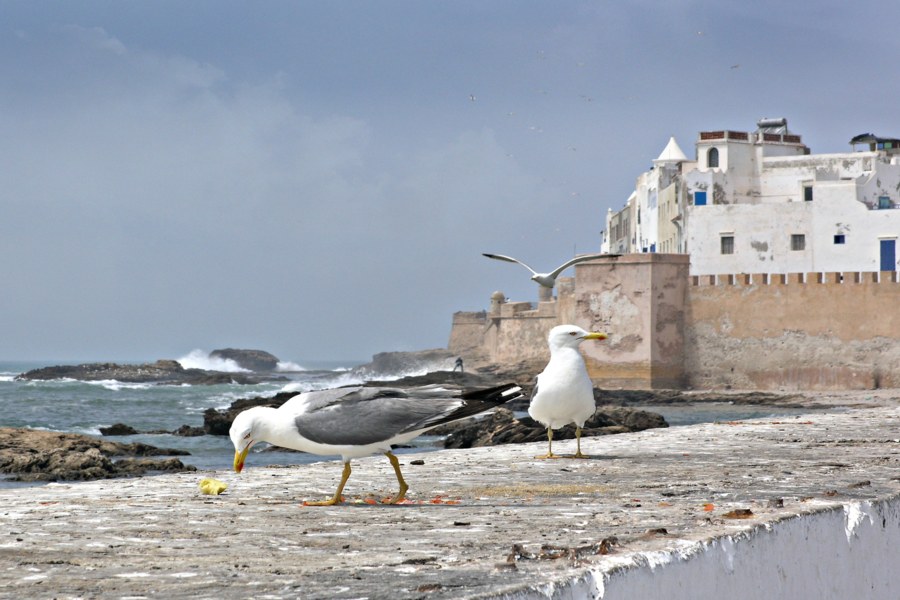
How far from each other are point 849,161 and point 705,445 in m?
43.4

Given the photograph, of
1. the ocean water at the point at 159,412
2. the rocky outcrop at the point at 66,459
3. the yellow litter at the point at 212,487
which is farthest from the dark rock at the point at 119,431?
the yellow litter at the point at 212,487

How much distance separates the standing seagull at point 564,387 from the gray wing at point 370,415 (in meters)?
3.07

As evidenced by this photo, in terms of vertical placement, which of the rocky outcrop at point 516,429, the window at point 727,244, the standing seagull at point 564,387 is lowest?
the rocky outcrop at point 516,429

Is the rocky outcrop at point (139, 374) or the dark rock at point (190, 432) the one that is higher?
the rocky outcrop at point (139, 374)

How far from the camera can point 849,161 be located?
169 ft

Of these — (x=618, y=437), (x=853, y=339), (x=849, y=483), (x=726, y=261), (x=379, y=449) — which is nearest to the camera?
(x=379, y=449)

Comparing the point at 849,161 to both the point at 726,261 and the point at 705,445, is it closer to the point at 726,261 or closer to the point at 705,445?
the point at 726,261

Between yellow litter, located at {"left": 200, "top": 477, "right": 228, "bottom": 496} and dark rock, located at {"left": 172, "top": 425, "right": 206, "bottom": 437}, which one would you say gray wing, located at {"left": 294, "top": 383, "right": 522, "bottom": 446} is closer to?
yellow litter, located at {"left": 200, "top": 477, "right": 228, "bottom": 496}

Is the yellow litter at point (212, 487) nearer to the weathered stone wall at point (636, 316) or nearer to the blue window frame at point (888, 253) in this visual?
the weathered stone wall at point (636, 316)

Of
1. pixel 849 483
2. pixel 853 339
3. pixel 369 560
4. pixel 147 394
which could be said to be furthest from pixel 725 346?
pixel 369 560

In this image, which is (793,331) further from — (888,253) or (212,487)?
(212,487)

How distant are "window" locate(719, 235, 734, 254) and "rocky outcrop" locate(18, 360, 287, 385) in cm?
3013

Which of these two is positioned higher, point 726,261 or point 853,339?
point 726,261

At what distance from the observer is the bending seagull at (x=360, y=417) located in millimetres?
5992
